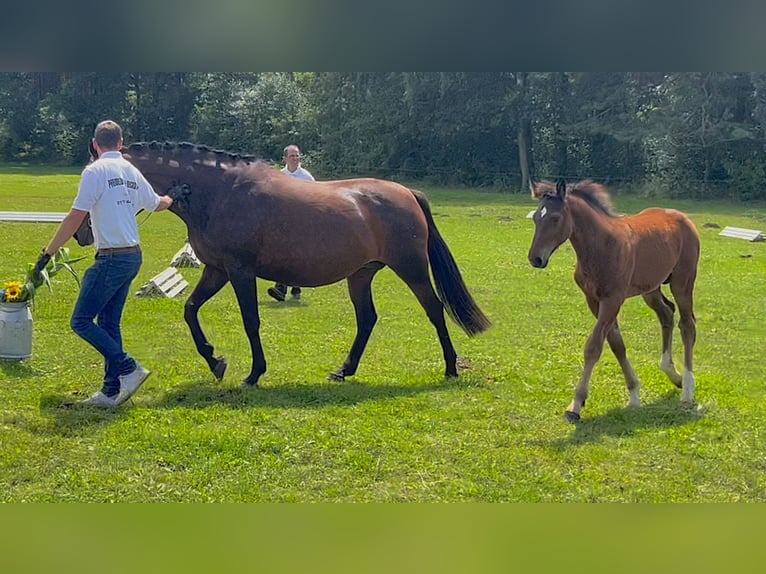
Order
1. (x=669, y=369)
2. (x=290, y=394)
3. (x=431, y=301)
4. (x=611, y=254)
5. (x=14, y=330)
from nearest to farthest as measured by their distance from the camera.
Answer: (x=611, y=254), (x=290, y=394), (x=669, y=369), (x=14, y=330), (x=431, y=301)

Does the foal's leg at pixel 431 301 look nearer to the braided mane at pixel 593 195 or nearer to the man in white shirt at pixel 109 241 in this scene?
the braided mane at pixel 593 195

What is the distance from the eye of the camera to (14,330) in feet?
22.1

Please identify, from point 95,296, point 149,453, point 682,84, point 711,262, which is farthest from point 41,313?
point 711,262

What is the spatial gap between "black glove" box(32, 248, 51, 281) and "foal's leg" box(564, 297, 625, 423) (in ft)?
12.4

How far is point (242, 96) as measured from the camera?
7.18 m

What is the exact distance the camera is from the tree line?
730cm

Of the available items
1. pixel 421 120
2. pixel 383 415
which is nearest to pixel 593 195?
pixel 383 415

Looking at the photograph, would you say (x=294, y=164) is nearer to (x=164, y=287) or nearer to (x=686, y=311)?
(x=164, y=287)

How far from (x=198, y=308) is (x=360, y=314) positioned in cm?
135

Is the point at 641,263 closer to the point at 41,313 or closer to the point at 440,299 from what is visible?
the point at 440,299

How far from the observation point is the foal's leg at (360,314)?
680 cm

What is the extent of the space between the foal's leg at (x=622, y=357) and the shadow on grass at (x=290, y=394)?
1258mm

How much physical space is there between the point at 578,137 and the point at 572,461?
18.6 ft

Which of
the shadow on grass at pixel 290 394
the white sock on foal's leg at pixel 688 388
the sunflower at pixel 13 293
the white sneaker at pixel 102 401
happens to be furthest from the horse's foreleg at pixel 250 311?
the white sock on foal's leg at pixel 688 388
